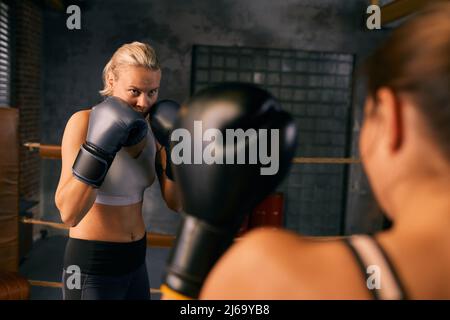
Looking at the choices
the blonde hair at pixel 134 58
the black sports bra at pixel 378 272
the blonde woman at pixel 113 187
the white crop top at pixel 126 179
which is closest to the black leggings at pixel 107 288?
the blonde woman at pixel 113 187

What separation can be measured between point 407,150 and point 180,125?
0.31 metres

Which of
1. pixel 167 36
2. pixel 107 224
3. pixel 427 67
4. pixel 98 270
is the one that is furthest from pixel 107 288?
pixel 167 36

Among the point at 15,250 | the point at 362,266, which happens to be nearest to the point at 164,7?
the point at 15,250

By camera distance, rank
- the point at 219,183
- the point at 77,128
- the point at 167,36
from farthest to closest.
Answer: the point at 167,36
the point at 77,128
the point at 219,183

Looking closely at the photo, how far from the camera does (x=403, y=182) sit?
0.45 metres

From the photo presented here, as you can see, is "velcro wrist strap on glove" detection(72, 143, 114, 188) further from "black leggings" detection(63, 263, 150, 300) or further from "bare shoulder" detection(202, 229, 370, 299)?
"bare shoulder" detection(202, 229, 370, 299)

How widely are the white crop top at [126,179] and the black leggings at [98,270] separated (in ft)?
0.47

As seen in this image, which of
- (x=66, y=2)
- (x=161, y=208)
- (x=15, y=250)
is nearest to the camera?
(x=15, y=250)

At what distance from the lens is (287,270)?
1.41 feet

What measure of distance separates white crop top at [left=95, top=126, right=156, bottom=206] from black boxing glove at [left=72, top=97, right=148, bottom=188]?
0.36 feet

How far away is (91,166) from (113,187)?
20 centimetres

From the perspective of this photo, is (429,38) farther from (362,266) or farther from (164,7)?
(164,7)

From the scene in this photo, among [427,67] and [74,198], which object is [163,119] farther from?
[427,67]

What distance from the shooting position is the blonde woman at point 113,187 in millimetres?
1236
